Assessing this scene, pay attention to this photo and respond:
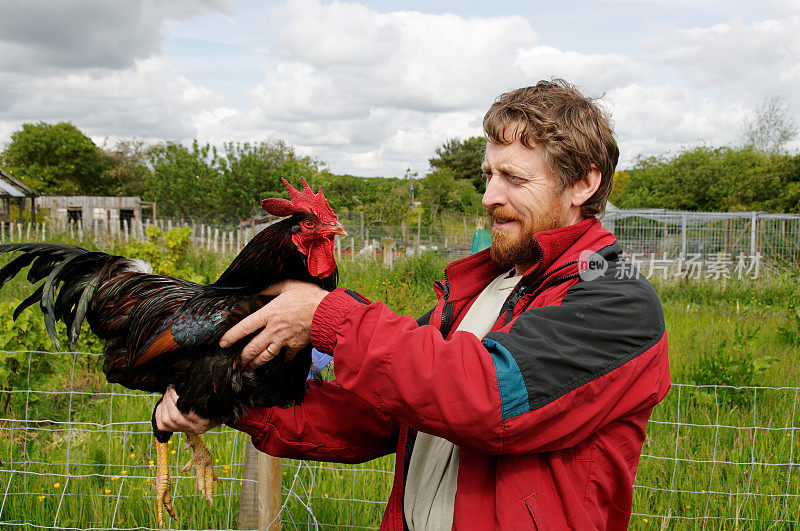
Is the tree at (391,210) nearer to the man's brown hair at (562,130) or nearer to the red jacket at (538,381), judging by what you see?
the man's brown hair at (562,130)

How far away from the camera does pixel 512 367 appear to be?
1.25m

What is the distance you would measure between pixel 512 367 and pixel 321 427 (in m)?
1.03

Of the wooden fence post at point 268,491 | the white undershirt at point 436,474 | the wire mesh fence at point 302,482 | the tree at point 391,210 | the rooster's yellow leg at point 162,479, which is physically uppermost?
the tree at point 391,210

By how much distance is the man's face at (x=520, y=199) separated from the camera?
1.78 m

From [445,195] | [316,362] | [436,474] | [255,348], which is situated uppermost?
[445,195]

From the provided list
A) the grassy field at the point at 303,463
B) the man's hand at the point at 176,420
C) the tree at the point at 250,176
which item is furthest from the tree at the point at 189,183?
the man's hand at the point at 176,420

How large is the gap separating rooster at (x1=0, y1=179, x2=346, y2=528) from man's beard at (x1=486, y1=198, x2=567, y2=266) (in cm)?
63

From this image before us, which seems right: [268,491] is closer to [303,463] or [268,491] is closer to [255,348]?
[303,463]

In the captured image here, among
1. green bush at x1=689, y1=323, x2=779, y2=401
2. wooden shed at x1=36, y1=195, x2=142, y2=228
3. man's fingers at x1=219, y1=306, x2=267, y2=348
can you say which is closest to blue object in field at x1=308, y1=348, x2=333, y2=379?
man's fingers at x1=219, y1=306, x2=267, y2=348

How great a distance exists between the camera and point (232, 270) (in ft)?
6.89

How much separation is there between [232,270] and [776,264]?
15678mm

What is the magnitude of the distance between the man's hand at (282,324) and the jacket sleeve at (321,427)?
37 centimetres

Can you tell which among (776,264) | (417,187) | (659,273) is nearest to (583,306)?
(659,273)

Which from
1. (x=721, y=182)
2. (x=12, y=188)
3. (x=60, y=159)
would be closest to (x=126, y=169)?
(x=60, y=159)
